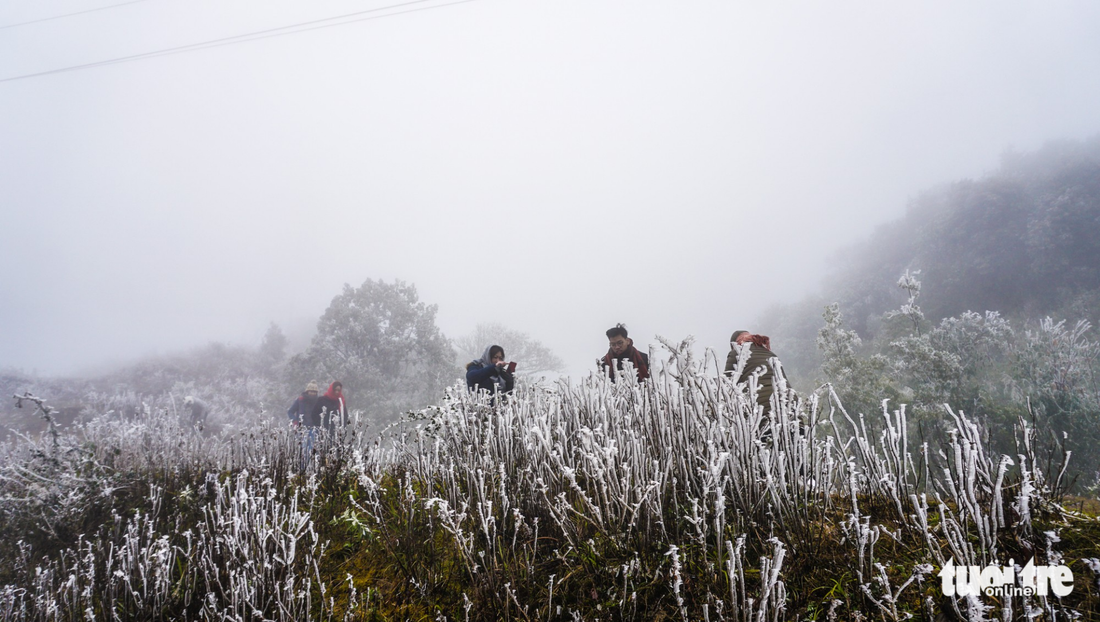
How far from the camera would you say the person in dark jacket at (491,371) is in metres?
5.01

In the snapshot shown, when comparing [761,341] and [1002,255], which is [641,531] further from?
[1002,255]

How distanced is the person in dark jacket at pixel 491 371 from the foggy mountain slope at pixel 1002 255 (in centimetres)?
3202

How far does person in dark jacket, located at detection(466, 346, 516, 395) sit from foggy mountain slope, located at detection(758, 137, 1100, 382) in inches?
1261

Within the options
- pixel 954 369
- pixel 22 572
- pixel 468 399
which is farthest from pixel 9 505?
pixel 954 369

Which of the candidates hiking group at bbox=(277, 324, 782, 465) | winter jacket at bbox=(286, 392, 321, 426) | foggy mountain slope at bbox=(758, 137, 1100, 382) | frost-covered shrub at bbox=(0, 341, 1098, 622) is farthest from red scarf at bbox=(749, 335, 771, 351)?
foggy mountain slope at bbox=(758, 137, 1100, 382)

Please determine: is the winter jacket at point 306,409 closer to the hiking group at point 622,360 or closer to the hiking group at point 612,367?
the hiking group at point 612,367

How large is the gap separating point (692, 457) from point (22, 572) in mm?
4353

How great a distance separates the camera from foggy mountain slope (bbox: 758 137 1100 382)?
2691cm

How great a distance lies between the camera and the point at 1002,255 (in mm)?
30953

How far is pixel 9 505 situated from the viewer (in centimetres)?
351

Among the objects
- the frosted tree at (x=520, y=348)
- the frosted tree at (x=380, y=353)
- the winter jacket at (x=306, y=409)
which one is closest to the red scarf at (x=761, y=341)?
the winter jacket at (x=306, y=409)

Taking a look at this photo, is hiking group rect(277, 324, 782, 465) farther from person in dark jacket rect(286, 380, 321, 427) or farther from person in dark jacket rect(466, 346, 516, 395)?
person in dark jacket rect(286, 380, 321, 427)

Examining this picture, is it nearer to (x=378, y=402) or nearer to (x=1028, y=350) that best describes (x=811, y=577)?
(x=1028, y=350)

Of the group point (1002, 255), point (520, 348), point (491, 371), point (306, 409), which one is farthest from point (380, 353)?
point (1002, 255)
